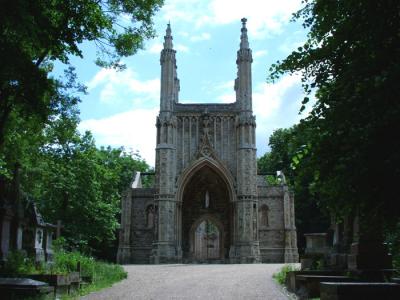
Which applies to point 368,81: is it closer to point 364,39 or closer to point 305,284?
point 364,39

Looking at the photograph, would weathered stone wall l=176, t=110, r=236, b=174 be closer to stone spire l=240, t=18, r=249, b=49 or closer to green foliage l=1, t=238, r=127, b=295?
stone spire l=240, t=18, r=249, b=49

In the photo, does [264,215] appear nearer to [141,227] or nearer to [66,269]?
[141,227]

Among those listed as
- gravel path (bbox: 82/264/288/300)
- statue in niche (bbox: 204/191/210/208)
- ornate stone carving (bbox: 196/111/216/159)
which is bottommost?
gravel path (bbox: 82/264/288/300)

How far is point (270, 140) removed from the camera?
177ft

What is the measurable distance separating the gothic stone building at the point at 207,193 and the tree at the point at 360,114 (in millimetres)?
25580

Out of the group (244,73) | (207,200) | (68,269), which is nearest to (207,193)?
(207,200)

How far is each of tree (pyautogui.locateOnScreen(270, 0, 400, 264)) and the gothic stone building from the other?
2558 centimetres

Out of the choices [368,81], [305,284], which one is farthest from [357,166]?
[305,284]

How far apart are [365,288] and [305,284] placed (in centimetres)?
417

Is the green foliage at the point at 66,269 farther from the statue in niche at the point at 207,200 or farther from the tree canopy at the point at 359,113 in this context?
the statue in niche at the point at 207,200

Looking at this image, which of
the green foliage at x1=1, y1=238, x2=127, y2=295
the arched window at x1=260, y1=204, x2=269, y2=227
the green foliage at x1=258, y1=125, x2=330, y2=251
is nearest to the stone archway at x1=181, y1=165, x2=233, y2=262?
the arched window at x1=260, y1=204, x2=269, y2=227

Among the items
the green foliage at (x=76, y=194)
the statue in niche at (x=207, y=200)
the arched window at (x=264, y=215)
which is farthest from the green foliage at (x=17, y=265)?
the arched window at (x=264, y=215)

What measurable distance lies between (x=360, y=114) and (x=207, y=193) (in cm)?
2988

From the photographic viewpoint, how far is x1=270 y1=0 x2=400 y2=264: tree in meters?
6.14
